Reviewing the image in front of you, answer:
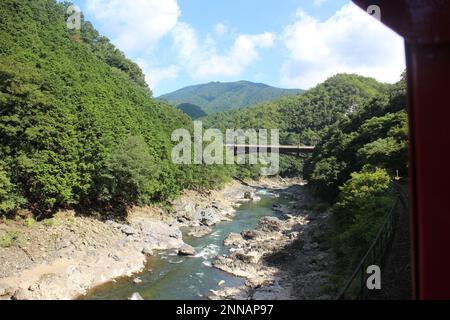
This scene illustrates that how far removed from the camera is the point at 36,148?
1132 inches

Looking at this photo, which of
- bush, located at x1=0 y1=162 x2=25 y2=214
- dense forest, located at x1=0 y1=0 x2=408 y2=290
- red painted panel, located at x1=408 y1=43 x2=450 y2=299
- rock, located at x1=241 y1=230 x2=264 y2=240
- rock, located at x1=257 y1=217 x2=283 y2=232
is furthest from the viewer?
rock, located at x1=257 y1=217 x2=283 y2=232

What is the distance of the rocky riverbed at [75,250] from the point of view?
21.3 metres

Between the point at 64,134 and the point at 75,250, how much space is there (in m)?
9.90

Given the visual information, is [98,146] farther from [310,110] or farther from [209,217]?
[310,110]

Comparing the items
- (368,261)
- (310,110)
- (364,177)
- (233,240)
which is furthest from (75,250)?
(310,110)

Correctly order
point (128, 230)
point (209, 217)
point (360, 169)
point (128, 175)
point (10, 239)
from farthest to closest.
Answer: point (209, 217) → point (128, 175) → point (360, 169) → point (128, 230) → point (10, 239)

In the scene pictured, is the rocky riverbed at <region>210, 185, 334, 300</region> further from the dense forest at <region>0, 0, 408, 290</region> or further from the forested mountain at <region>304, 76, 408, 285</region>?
the dense forest at <region>0, 0, 408, 290</region>

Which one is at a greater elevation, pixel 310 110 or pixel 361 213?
pixel 310 110

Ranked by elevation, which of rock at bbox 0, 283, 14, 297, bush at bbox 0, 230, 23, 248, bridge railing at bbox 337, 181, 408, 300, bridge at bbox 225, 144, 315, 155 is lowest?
rock at bbox 0, 283, 14, 297

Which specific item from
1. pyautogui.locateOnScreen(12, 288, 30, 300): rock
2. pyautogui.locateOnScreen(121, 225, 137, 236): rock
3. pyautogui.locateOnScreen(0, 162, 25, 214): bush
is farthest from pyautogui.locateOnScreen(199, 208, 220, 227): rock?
pyautogui.locateOnScreen(12, 288, 30, 300): rock

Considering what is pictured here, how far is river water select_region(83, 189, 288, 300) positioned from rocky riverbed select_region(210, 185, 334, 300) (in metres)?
0.89

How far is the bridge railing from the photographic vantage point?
905 cm

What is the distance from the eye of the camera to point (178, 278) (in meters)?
24.1

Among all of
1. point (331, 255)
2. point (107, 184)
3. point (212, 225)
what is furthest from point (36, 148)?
point (331, 255)
